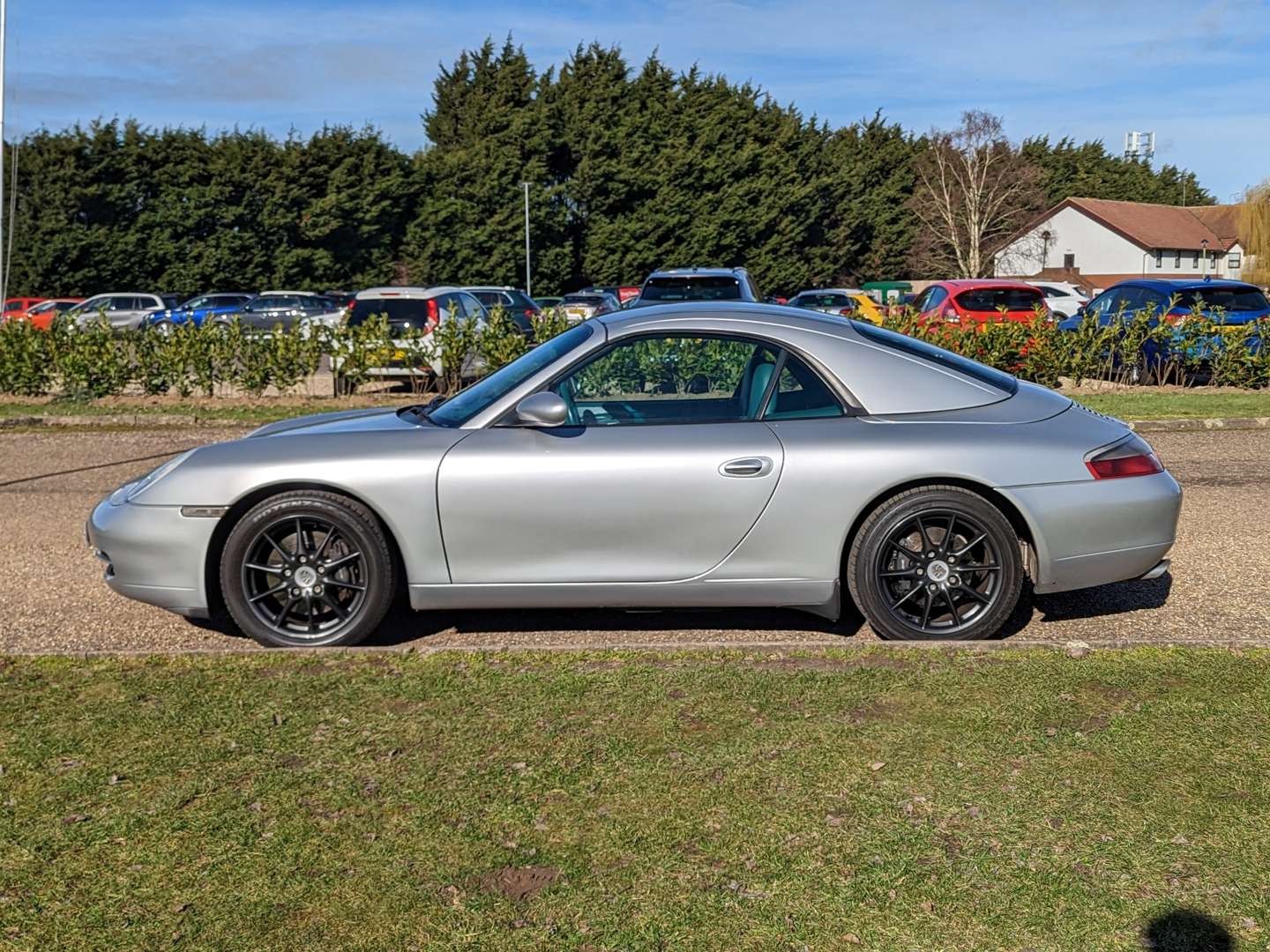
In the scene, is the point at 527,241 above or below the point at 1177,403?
above

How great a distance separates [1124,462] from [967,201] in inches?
2882

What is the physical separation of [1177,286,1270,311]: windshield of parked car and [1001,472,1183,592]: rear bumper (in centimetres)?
1424

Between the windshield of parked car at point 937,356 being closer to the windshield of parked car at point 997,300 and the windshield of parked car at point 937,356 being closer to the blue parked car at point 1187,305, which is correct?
the blue parked car at point 1187,305

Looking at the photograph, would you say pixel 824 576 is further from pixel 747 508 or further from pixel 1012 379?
pixel 1012 379

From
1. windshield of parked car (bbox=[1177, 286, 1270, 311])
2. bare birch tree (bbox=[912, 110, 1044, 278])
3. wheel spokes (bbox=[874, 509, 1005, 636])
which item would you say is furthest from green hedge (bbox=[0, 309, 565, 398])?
bare birch tree (bbox=[912, 110, 1044, 278])

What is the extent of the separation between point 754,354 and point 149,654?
293cm

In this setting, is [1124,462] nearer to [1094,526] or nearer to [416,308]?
[1094,526]

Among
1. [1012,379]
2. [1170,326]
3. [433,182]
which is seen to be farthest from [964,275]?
[1012,379]

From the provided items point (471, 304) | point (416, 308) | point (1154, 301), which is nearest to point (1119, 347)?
point (1154, 301)

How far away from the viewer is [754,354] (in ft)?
19.5

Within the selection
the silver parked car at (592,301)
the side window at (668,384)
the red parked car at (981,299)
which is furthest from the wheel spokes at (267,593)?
the silver parked car at (592,301)

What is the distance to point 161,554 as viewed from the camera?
18.7 feet

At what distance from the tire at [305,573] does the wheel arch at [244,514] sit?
0.02 metres

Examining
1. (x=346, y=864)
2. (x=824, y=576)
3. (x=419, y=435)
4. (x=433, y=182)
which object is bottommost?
(x=346, y=864)
